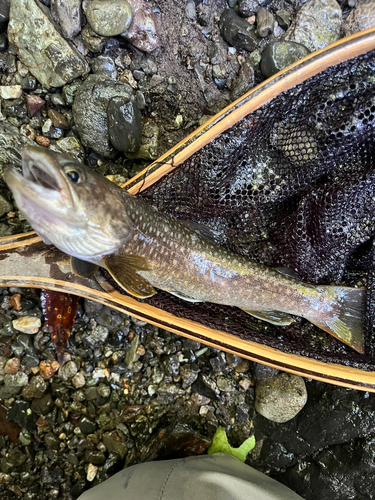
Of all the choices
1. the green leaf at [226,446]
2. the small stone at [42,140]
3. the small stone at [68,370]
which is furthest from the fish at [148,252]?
the green leaf at [226,446]

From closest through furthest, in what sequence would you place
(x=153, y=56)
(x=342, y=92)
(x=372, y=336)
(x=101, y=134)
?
(x=342, y=92) < (x=372, y=336) < (x=101, y=134) < (x=153, y=56)

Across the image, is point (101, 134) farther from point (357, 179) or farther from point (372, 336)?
point (372, 336)

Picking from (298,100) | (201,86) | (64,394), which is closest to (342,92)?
(298,100)

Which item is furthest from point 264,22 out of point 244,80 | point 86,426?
point 86,426

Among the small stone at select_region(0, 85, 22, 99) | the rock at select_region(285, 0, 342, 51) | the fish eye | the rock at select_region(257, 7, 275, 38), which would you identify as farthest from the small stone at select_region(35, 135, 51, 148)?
the rock at select_region(285, 0, 342, 51)

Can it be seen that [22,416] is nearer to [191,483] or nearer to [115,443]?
[115,443]

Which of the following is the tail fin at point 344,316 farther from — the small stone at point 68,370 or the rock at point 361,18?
Answer: the rock at point 361,18
